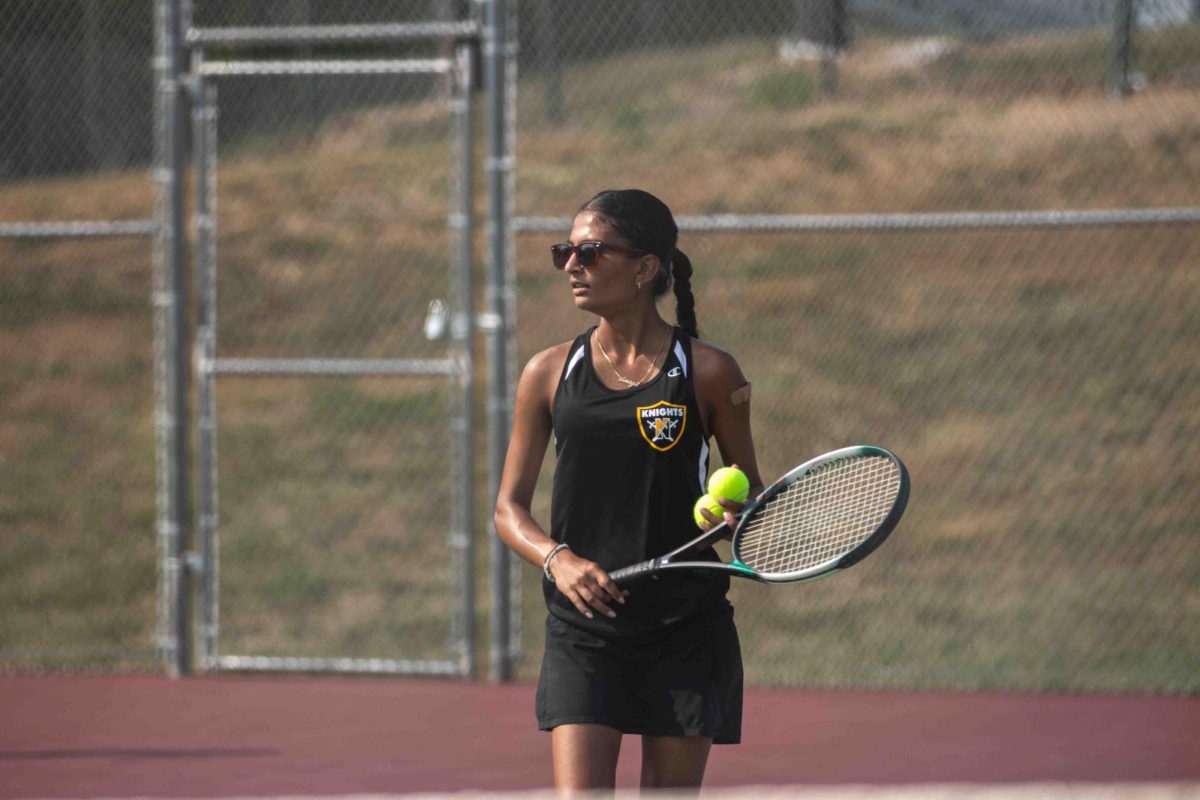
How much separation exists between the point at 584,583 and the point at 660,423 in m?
0.39

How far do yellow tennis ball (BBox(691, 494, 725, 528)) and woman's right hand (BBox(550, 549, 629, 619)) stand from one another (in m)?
0.23

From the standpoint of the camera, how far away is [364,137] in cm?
1366

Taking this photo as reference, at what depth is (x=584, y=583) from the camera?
11.8ft

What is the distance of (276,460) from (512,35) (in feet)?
13.6

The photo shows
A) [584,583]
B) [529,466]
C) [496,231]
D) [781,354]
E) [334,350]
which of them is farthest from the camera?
[334,350]

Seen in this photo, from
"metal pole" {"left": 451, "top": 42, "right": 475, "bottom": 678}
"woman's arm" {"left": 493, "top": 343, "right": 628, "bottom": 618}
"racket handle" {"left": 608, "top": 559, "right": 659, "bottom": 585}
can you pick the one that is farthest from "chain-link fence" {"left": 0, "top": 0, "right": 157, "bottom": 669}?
"racket handle" {"left": 608, "top": 559, "right": 659, "bottom": 585}

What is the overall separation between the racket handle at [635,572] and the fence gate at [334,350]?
4050 millimetres

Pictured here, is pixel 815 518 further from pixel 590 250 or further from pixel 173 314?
pixel 173 314

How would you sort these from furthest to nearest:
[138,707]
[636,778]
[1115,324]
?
[1115,324], [138,707], [636,778]

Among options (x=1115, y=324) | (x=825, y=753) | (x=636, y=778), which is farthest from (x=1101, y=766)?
(x=1115, y=324)

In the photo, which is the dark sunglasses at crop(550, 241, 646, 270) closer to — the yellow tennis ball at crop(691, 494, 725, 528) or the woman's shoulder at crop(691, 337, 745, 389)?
the woman's shoulder at crop(691, 337, 745, 389)

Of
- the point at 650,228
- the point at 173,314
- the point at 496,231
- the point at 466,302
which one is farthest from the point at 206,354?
the point at 650,228

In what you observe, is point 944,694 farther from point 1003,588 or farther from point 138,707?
point 138,707

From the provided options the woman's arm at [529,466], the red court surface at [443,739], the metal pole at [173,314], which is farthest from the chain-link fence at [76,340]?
the woman's arm at [529,466]
